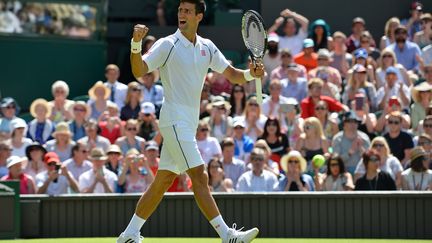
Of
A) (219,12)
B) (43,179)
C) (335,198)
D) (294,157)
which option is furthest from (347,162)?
(219,12)

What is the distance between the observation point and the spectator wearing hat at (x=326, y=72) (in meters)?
16.3

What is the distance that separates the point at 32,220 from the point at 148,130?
3518 mm

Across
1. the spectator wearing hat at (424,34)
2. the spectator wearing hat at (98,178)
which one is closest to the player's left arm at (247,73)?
the spectator wearing hat at (98,178)

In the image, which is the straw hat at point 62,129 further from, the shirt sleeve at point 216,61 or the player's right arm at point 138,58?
the player's right arm at point 138,58

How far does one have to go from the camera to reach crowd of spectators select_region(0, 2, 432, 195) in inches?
530

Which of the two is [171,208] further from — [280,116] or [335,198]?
[280,116]

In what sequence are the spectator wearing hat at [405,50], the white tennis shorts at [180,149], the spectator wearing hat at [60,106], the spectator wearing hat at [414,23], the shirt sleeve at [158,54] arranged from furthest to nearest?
the spectator wearing hat at [414,23], the spectator wearing hat at [405,50], the spectator wearing hat at [60,106], the white tennis shorts at [180,149], the shirt sleeve at [158,54]

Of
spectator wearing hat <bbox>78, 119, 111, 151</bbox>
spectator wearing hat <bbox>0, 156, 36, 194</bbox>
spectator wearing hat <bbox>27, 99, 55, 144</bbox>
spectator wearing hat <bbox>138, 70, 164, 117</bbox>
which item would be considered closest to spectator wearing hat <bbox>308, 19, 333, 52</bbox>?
spectator wearing hat <bbox>138, 70, 164, 117</bbox>

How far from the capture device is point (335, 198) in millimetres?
12086

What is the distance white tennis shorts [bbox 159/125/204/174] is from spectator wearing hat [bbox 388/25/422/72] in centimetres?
832

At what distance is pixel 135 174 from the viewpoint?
13.7 metres

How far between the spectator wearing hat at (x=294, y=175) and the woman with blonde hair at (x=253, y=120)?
1.65m

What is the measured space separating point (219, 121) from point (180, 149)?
6301 millimetres

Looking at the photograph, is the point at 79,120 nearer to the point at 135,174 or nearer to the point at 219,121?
the point at 219,121
